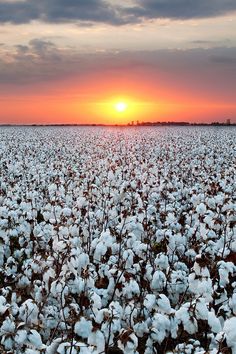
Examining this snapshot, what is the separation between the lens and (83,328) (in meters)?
4.04

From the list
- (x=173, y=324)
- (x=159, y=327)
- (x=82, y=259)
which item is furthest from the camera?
(x=82, y=259)

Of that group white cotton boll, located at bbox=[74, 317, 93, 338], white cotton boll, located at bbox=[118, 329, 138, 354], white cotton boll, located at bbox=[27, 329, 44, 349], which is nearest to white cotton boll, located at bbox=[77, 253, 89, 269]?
white cotton boll, located at bbox=[74, 317, 93, 338]

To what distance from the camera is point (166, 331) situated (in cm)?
458

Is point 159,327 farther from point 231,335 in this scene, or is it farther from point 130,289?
point 231,335

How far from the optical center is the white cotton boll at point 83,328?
4012 millimetres

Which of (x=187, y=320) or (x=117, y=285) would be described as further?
(x=117, y=285)

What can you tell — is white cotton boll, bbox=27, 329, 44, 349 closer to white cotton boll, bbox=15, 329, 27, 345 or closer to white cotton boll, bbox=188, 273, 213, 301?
white cotton boll, bbox=15, 329, 27, 345

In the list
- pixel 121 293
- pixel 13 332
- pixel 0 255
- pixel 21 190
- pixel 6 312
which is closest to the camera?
pixel 13 332

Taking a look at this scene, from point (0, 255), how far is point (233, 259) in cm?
393

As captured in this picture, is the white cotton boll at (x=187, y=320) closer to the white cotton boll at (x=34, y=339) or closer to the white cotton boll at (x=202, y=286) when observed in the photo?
the white cotton boll at (x=202, y=286)

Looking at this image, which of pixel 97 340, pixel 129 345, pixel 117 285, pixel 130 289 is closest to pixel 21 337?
pixel 97 340

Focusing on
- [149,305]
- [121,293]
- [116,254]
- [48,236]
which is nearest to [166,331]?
[149,305]

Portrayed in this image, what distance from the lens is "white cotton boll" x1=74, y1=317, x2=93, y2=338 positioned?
13.2 ft

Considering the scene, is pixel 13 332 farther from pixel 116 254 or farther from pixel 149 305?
pixel 116 254
